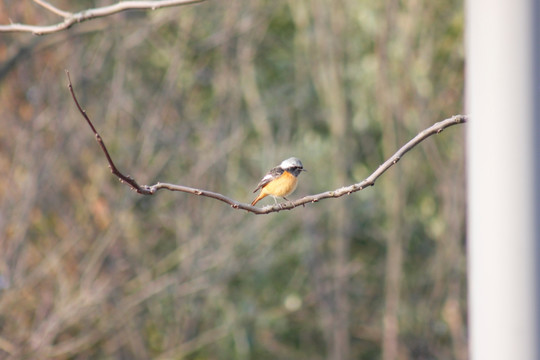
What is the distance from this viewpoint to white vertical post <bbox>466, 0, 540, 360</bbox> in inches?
54.1

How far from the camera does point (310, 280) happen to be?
10617 mm

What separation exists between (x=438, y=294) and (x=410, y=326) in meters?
0.56

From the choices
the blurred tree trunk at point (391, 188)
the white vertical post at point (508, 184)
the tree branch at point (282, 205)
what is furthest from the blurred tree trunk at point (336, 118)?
the white vertical post at point (508, 184)

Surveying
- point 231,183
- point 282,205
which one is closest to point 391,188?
point 231,183

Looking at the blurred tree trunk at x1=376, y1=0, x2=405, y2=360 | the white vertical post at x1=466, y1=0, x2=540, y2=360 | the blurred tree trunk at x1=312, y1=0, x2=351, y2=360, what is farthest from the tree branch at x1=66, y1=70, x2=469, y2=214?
the blurred tree trunk at x1=312, y1=0, x2=351, y2=360

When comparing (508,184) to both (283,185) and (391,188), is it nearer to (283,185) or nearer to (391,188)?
(283,185)

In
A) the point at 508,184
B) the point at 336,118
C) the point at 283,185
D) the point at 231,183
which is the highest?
the point at 336,118

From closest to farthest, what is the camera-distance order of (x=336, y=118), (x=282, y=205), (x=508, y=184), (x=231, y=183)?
(x=508, y=184) < (x=282, y=205) < (x=231, y=183) < (x=336, y=118)

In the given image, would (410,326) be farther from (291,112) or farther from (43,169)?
(43,169)

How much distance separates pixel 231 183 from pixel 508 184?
803 centimetres

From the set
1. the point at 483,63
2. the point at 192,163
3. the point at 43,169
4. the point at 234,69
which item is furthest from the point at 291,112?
the point at 483,63

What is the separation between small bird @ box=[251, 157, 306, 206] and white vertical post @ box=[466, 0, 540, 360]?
83.4 inches

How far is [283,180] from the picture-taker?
11.7 feet

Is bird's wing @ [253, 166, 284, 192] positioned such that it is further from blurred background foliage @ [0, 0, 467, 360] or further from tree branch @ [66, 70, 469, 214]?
blurred background foliage @ [0, 0, 467, 360]
